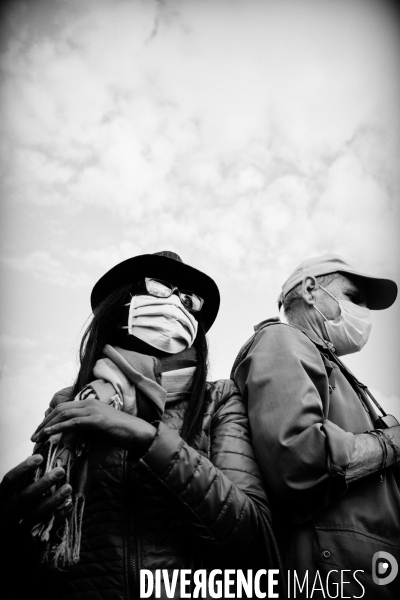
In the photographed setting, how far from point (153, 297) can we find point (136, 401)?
90 cm

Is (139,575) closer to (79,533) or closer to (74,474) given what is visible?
(79,533)

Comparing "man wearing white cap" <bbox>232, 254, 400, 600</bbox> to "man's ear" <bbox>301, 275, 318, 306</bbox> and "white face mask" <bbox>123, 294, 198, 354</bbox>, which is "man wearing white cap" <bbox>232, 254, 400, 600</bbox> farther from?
"man's ear" <bbox>301, 275, 318, 306</bbox>

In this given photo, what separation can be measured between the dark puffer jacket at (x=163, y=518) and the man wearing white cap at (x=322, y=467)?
0.69 feet

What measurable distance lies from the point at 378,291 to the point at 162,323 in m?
1.88

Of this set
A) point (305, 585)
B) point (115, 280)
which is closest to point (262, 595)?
point (305, 585)

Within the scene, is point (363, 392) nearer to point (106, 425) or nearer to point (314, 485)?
point (314, 485)

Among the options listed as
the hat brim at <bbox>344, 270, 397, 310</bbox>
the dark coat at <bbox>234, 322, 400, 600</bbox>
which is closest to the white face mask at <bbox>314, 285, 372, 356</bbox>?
the hat brim at <bbox>344, 270, 397, 310</bbox>

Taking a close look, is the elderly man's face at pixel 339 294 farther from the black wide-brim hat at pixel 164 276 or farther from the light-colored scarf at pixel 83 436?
the light-colored scarf at pixel 83 436

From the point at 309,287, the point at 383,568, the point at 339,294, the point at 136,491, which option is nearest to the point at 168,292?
the point at 309,287

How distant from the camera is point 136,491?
2.73 m

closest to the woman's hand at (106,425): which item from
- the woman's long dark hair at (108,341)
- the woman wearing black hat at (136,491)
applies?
the woman wearing black hat at (136,491)

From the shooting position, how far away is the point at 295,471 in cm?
275

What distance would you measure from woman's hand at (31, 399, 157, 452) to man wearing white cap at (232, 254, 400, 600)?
0.75 metres

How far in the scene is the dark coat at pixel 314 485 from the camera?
2.73 metres
